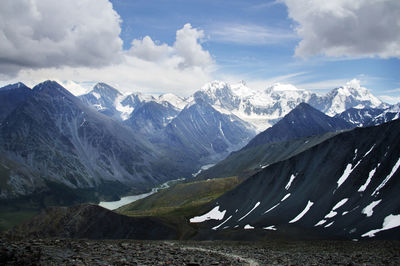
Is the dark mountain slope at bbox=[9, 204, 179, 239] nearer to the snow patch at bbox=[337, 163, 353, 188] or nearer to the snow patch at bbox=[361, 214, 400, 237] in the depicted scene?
the snow patch at bbox=[337, 163, 353, 188]

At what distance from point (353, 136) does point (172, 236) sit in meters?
76.0

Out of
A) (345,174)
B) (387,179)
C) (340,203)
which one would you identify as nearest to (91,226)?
(340,203)

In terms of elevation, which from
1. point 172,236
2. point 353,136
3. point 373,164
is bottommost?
point 172,236

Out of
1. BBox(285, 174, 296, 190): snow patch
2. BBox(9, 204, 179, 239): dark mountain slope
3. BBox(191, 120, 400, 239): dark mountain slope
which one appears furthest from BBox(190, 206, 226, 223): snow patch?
BBox(285, 174, 296, 190): snow patch

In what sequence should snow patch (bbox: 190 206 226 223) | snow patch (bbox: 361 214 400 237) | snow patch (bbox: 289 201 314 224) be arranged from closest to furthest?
snow patch (bbox: 361 214 400 237) < snow patch (bbox: 289 201 314 224) < snow patch (bbox: 190 206 226 223)

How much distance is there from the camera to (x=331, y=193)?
98312 mm

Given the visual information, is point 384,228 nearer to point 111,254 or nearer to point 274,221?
point 274,221

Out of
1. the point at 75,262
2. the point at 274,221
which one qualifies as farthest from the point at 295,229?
the point at 75,262

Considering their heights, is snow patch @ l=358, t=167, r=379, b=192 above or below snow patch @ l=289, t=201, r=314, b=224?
above

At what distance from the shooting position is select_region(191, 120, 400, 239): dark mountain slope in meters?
75.8

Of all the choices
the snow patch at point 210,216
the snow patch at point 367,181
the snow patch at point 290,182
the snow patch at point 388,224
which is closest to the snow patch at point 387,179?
the snow patch at point 367,181

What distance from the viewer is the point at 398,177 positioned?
82938mm

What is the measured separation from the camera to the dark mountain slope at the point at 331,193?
249 ft

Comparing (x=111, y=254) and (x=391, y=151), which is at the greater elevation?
(x=391, y=151)
